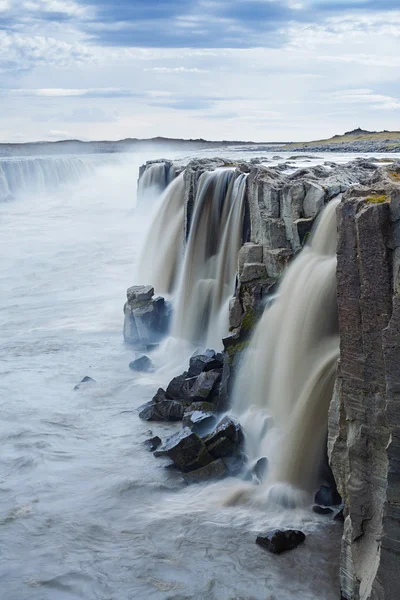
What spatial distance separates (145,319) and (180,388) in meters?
6.81

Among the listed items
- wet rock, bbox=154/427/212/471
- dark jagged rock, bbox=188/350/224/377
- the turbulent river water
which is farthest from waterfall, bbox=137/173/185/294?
wet rock, bbox=154/427/212/471

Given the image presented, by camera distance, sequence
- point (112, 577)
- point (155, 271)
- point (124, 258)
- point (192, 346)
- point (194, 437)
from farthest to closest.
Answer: point (124, 258), point (155, 271), point (192, 346), point (194, 437), point (112, 577)

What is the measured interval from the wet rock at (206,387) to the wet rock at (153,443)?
1.82 metres

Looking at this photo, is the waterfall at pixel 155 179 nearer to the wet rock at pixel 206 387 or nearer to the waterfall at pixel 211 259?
the waterfall at pixel 211 259

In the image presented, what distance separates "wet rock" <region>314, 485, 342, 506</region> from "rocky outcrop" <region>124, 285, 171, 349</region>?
1300 centimetres

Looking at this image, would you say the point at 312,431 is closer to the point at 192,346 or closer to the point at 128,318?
the point at 192,346

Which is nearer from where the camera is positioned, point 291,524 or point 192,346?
point 291,524

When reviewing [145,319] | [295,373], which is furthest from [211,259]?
[295,373]

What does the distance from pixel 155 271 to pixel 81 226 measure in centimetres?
3049

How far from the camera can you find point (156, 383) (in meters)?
23.4

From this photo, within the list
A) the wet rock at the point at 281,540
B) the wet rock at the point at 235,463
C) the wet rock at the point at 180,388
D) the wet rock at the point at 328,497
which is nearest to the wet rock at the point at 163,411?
the wet rock at the point at 180,388

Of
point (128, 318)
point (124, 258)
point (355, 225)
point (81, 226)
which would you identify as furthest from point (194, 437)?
point (81, 226)

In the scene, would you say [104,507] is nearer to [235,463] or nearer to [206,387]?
[235,463]

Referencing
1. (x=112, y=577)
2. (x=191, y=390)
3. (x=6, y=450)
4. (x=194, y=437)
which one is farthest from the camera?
(x=191, y=390)
